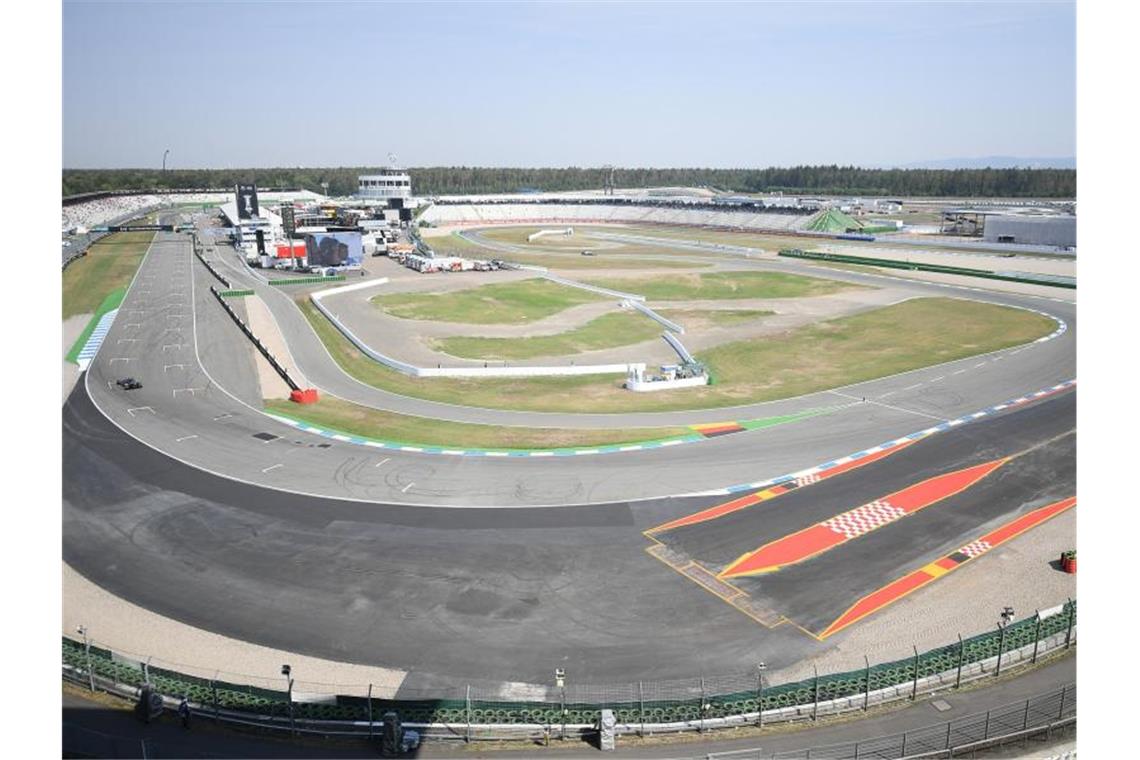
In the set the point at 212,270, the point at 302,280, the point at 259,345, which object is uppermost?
the point at 212,270

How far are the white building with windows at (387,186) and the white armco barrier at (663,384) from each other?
420ft

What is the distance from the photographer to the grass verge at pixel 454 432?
36.3m

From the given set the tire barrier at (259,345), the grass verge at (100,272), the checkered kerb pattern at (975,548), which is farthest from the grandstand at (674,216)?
the checkered kerb pattern at (975,548)

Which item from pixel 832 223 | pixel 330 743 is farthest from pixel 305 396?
pixel 832 223

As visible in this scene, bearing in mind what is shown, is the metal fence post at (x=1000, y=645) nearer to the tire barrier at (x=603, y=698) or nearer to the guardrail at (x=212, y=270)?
the tire barrier at (x=603, y=698)

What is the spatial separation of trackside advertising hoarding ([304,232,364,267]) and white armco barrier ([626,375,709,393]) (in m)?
60.0

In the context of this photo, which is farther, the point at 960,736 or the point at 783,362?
the point at 783,362

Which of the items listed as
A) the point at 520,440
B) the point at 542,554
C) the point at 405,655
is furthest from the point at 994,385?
the point at 405,655

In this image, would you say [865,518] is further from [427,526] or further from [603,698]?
[427,526]

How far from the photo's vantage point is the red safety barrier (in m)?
41.9

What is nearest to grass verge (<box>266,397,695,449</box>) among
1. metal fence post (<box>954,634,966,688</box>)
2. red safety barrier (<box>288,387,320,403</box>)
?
red safety barrier (<box>288,387,320,403</box>)

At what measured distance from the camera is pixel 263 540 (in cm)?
2616

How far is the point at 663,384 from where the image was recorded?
4616 cm

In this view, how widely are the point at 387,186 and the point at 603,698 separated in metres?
158
